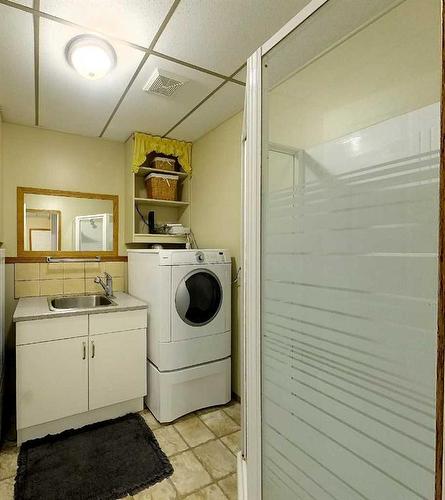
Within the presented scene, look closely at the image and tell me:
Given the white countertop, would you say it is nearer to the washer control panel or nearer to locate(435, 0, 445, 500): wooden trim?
the washer control panel

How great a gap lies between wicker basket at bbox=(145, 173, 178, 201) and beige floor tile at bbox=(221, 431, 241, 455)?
216 centimetres

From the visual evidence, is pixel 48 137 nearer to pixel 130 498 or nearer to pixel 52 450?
pixel 52 450

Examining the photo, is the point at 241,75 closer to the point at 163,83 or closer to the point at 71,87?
the point at 163,83

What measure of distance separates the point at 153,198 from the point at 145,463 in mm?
2176

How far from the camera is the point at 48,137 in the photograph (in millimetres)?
2762

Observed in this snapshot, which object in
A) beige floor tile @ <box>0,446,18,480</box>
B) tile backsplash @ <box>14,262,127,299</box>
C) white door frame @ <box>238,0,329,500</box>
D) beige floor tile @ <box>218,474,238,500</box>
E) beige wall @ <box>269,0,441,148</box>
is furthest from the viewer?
tile backsplash @ <box>14,262,127,299</box>

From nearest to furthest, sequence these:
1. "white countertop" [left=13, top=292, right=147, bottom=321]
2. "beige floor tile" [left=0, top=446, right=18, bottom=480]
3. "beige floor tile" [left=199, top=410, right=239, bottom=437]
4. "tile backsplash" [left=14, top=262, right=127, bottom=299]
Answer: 1. "beige floor tile" [left=0, top=446, right=18, bottom=480]
2. "white countertop" [left=13, top=292, right=147, bottom=321]
3. "beige floor tile" [left=199, top=410, right=239, bottom=437]
4. "tile backsplash" [left=14, top=262, right=127, bottom=299]

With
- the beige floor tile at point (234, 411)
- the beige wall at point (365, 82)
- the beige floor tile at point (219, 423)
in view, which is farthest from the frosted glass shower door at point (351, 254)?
the beige floor tile at point (234, 411)

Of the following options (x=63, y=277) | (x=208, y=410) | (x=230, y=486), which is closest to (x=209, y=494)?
(x=230, y=486)

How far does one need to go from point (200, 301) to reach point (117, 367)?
79cm

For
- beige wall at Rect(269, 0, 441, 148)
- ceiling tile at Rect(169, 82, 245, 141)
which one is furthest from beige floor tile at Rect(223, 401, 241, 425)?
ceiling tile at Rect(169, 82, 245, 141)

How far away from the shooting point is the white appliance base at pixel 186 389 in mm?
2193

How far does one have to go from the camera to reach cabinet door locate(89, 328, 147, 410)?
85.0 inches

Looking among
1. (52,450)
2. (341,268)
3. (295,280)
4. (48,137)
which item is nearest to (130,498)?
(52,450)
